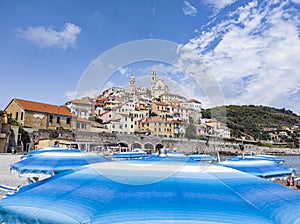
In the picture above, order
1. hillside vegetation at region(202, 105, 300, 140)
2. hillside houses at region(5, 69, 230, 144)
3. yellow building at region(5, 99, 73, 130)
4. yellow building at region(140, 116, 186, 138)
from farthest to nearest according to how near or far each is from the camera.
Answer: hillside vegetation at region(202, 105, 300, 140), yellow building at region(5, 99, 73, 130), yellow building at region(140, 116, 186, 138), hillside houses at region(5, 69, 230, 144)

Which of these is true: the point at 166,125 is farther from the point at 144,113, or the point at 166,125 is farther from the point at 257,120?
the point at 257,120

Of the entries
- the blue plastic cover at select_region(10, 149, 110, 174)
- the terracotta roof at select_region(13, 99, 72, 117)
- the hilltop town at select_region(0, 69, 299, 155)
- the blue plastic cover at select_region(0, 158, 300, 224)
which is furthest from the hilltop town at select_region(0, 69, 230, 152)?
the terracotta roof at select_region(13, 99, 72, 117)

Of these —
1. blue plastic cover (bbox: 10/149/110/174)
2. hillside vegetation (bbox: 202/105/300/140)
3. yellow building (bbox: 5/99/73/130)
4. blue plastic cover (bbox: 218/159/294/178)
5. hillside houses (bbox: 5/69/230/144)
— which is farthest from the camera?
hillside vegetation (bbox: 202/105/300/140)

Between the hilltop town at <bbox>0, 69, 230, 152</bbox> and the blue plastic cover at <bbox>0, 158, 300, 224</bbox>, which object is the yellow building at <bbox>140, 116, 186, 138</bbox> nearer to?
the hilltop town at <bbox>0, 69, 230, 152</bbox>

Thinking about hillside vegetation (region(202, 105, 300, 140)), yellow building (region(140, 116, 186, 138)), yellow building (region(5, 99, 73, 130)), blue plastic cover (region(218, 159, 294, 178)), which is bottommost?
blue plastic cover (region(218, 159, 294, 178))

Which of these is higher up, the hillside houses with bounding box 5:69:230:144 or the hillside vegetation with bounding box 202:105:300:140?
the hillside vegetation with bounding box 202:105:300:140

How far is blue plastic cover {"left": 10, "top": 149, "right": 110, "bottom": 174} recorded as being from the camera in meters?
6.61

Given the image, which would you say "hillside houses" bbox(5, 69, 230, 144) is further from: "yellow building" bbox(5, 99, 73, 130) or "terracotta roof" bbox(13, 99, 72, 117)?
"terracotta roof" bbox(13, 99, 72, 117)

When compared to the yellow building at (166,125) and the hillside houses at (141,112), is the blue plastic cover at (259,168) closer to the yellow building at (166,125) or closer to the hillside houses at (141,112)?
the hillside houses at (141,112)

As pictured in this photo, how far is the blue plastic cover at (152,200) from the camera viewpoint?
6.58 ft

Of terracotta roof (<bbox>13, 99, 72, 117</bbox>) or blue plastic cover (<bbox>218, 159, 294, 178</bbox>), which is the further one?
terracotta roof (<bbox>13, 99, 72, 117</bbox>)

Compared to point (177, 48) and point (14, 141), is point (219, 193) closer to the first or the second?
point (177, 48)

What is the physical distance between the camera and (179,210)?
2.03m

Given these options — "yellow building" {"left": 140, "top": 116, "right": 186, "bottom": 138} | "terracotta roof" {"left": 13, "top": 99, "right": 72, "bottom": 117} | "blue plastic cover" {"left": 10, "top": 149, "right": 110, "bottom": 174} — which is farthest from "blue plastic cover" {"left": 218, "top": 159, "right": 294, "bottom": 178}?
"terracotta roof" {"left": 13, "top": 99, "right": 72, "bottom": 117}
